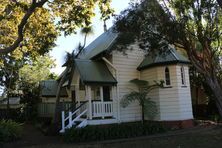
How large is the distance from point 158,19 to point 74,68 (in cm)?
867

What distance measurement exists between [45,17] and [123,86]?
715 cm

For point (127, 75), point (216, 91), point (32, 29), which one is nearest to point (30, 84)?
point (32, 29)

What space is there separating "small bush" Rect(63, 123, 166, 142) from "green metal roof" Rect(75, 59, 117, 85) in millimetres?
3442

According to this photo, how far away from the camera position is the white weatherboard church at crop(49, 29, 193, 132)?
18.8 m

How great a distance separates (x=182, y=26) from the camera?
45.9 ft

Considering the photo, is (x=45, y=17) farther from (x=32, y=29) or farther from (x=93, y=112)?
(x=93, y=112)

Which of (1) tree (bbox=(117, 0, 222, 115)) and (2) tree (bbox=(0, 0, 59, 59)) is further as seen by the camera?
(2) tree (bbox=(0, 0, 59, 59))

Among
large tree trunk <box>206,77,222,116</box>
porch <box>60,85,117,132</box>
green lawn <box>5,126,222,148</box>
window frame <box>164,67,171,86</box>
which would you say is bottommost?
green lawn <box>5,126,222,148</box>

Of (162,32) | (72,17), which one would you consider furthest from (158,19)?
(72,17)

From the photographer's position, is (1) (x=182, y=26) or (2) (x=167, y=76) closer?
(1) (x=182, y=26)

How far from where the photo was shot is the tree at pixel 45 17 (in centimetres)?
1669

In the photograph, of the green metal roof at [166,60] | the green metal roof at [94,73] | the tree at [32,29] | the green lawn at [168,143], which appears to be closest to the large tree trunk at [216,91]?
the green lawn at [168,143]

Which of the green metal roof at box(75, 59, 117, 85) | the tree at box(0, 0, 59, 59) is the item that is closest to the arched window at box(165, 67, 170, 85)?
the green metal roof at box(75, 59, 117, 85)

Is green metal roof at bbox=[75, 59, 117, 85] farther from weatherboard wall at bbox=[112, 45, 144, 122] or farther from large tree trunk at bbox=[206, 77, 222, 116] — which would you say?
large tree trunk at bbox=[206, 77, 222, 116]
